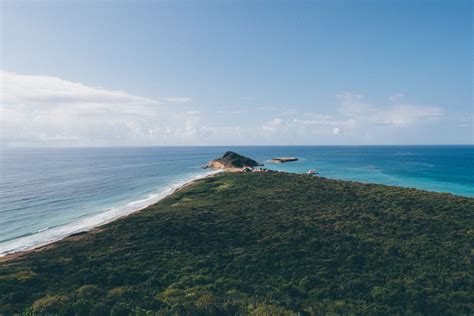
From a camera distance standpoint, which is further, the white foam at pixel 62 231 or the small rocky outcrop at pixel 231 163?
the small rocky outcrop at pixel 231 163

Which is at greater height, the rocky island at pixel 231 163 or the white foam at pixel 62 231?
the rocky island at pixel 231 163

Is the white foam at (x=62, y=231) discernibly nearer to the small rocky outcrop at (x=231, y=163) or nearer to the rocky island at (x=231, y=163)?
the rocky island at (x=231, y=163)

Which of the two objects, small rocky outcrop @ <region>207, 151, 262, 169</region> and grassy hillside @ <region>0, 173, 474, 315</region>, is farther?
small rocky outcrop @ <region>207, 151, 262, 169</region>

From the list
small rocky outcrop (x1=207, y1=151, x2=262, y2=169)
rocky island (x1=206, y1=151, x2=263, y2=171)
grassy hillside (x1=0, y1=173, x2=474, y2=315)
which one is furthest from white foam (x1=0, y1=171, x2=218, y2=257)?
small rocky outcrop (x1=207, y1=151, x2=262, y2=169)

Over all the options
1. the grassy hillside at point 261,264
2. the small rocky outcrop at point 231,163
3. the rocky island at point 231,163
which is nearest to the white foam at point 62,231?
the grassy hillside at point 261,264

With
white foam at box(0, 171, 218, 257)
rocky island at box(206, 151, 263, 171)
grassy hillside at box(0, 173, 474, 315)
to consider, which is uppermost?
rocky island at box(206, 151, 263, 171)

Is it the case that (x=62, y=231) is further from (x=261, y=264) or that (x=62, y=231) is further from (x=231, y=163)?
(x=231, y=163)

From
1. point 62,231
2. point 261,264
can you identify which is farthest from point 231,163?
point 261,264

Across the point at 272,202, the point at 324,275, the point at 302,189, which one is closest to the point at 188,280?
the point at 324,275

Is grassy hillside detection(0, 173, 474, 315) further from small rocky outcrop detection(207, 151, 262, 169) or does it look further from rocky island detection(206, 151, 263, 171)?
small rocky outcrop detection(207, 151, 262, 169)
